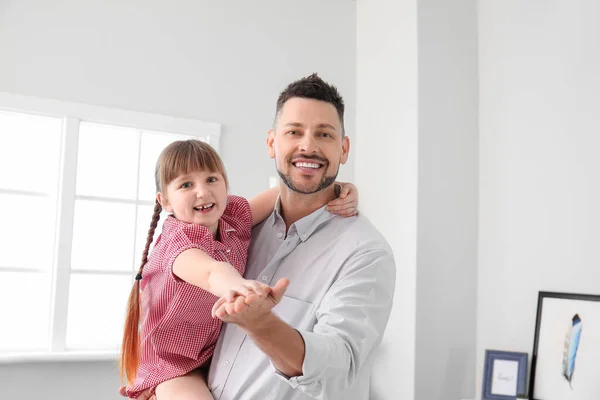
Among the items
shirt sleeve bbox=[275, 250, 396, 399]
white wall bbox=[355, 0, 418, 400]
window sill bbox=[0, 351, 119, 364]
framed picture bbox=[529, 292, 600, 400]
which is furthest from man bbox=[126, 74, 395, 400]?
white wall bbox=[355, 0, 418, 400]

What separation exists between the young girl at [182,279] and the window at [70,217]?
179cm

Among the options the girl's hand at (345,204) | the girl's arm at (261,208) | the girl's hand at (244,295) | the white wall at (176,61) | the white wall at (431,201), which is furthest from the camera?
the white wall at (431,201)

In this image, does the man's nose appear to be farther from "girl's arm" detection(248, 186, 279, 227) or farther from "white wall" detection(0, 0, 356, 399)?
"white wall" detection(0, 0, 356, 399)

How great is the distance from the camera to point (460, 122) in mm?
3943

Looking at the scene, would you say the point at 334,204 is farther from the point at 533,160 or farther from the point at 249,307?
the point at 533,160

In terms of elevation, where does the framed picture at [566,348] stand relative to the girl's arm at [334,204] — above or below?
below

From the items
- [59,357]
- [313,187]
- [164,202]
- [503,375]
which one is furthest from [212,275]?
[503,375]

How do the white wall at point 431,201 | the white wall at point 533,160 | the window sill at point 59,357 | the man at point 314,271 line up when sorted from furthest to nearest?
the white wall at point 431,201
the window sill at point 59,357
the white wall at point 533,160
the man at point 314,271

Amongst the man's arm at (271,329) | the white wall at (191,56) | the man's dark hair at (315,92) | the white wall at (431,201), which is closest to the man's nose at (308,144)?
the man's dark hair at (315,92)

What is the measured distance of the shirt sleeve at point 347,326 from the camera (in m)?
1.18

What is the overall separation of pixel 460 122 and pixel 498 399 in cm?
168

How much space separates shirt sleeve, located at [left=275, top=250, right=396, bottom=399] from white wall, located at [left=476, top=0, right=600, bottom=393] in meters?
2.02

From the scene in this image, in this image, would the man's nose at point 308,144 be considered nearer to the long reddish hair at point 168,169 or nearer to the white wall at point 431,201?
the long reddish hair at point 168,169

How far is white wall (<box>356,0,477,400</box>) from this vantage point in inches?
148
